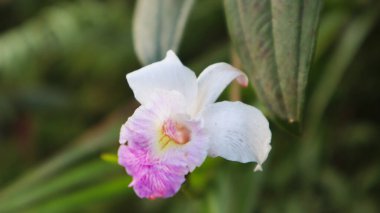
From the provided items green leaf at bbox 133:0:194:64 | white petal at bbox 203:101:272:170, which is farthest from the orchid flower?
green leaf at bbox 133:0:194:64

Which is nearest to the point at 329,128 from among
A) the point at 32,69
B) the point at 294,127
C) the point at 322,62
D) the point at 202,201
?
the point at 322,62

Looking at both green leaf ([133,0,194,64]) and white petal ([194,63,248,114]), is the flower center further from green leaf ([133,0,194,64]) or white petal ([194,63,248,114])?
green leaf ([133,0,194,64])

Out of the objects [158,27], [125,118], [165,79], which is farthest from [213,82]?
[125,118]

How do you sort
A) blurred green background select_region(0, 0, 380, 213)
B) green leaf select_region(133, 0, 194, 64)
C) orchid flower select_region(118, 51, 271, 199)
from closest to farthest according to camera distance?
orchid flower select_region(118, 51, 271, 199) → green leaf select_region(133, 0, 194, 64) → blurred green background select_region(0, 0, 380, 213)

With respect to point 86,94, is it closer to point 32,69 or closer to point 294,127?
point 32,69

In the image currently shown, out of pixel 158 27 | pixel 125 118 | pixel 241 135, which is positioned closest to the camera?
pixel 241 135

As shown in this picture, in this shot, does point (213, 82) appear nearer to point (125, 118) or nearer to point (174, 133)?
point (174, 133)
